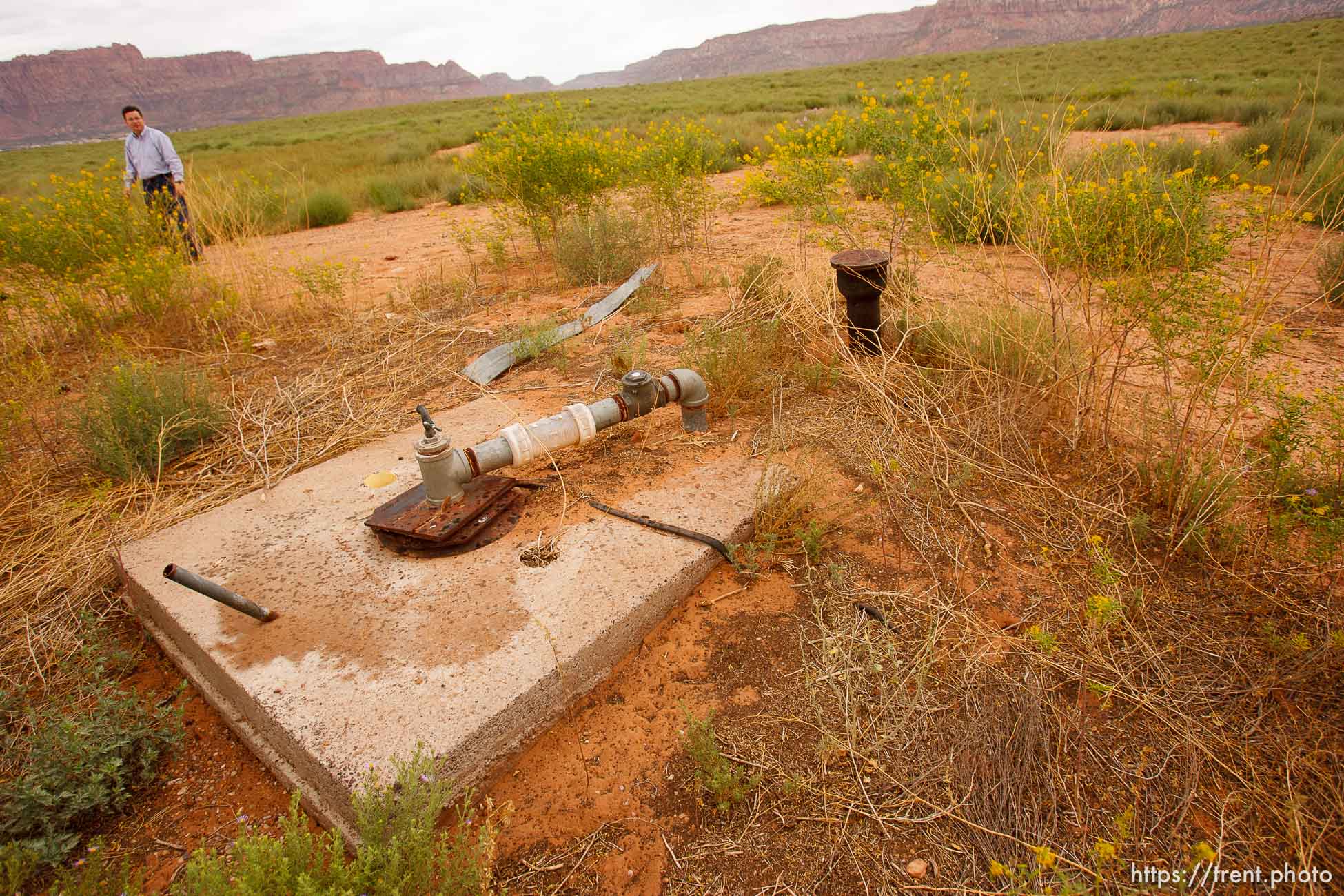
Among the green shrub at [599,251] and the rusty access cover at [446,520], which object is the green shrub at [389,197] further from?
the rusty access cover at [446,520]

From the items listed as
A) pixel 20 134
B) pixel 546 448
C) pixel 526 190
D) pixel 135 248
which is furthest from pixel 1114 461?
pixel 20 134

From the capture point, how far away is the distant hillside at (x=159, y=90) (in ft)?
348

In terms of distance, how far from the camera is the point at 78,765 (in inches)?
68.3

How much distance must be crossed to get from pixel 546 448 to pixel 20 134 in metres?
152

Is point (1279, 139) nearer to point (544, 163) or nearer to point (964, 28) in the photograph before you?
point (544, 163)

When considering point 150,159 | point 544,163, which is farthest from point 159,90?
point 544,163

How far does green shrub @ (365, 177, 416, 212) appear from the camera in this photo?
10672 millimetres

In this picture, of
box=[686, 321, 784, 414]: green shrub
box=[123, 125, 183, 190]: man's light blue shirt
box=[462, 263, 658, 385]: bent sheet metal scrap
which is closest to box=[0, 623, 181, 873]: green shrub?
box=[462, 263, 658, 385]: bent sheet metal scrap

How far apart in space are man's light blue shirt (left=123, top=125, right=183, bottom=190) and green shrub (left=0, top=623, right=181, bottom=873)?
6.24 meters

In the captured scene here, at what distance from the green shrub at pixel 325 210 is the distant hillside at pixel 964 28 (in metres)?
75.4

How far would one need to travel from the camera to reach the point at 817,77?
106ft

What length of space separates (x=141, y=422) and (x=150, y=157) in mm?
4973

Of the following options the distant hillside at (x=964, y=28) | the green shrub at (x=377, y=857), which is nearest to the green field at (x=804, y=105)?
the green shrub at (x=377, y=857)

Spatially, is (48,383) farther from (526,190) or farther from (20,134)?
(20,134)
